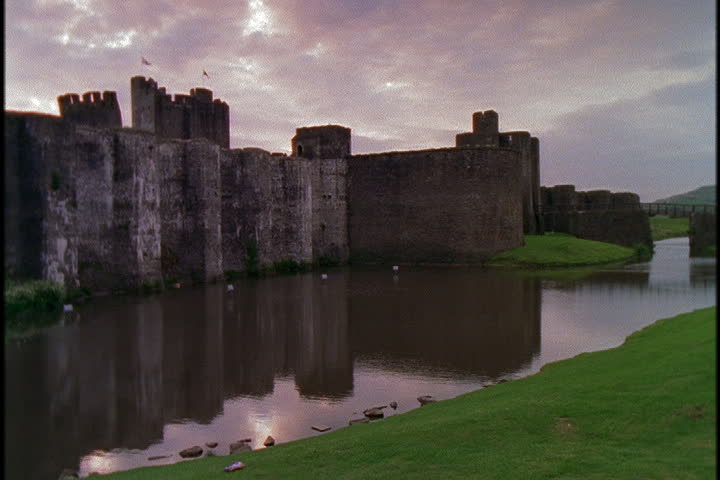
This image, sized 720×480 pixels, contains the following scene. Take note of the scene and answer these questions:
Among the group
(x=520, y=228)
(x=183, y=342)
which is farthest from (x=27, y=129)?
(x=520, y=228)

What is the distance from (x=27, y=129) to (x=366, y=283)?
13.5 m

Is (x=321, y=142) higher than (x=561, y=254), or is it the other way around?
(x=321, y=142)

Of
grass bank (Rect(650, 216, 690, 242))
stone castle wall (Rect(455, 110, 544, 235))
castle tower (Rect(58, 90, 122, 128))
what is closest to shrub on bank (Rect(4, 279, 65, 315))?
castle tower (Rect(58, 90, 122, 128))

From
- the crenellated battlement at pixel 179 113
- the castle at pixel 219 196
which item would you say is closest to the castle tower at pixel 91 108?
the castle at pixel 219 196

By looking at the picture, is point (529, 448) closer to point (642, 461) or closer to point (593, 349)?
point (642, 461)

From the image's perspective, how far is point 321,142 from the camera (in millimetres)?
37906

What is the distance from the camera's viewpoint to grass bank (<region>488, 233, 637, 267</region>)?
3253cm

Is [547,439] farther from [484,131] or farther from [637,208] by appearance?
[637,208]

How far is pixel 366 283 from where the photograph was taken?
26078 mm

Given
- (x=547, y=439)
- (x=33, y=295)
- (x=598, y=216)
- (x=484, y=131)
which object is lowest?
(x=547, y=439)

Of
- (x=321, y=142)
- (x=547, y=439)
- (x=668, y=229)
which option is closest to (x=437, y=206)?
(x=321, y=142)

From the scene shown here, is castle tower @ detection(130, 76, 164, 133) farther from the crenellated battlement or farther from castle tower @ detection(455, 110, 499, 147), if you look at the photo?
castle tower @ detection(455, 110, 499, 147)

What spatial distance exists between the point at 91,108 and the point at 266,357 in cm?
2164

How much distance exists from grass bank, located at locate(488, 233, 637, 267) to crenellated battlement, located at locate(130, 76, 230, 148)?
20.7 meters
